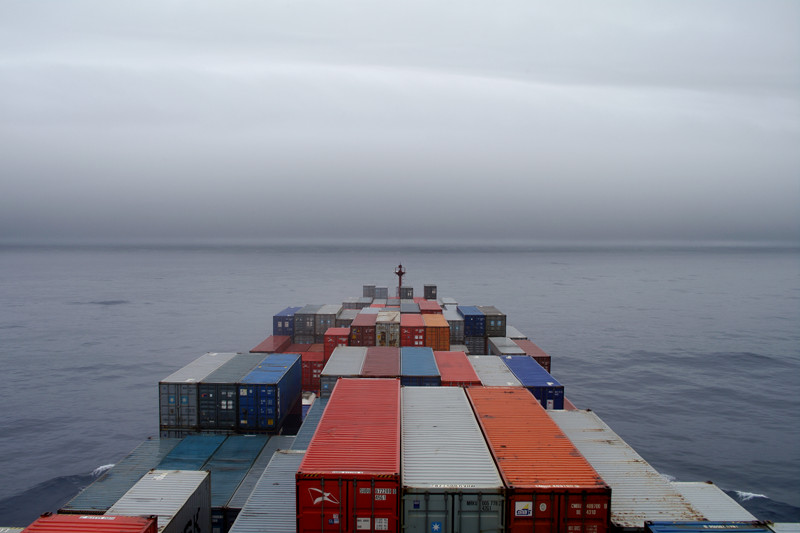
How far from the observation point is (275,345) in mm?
44031

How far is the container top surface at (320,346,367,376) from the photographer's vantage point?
25.3 meters

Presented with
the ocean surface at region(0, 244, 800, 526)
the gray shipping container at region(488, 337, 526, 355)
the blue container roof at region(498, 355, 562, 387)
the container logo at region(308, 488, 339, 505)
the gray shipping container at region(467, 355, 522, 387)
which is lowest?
the ocean surface at region(0, 244, 800, 526)

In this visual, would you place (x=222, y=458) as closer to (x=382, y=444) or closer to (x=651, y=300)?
(x=382, y=444)

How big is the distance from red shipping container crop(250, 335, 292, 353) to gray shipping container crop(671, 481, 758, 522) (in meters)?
34.6

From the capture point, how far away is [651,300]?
11575cm

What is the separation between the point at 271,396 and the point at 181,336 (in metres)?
54.4

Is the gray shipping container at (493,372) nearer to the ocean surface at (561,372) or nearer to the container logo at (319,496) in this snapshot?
the ocean surface at (561,372)

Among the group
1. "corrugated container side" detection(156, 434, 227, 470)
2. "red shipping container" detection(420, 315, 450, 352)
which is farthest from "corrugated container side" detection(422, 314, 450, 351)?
"corrugated container side" detection(156, 434, 227, 470)

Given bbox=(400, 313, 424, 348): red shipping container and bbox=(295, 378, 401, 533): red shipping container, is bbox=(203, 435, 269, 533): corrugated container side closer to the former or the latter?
bbox=(295, 378, 401, 533): red shipping container

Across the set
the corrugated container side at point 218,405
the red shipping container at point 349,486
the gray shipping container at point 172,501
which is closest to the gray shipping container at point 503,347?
the corrugated container side at point 218,405

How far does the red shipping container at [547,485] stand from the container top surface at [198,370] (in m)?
17.8

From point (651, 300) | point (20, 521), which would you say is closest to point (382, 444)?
point (20, 521)

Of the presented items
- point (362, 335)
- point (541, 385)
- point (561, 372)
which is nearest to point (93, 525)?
point (541, 385)

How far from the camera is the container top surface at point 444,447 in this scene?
12150 millimetres
